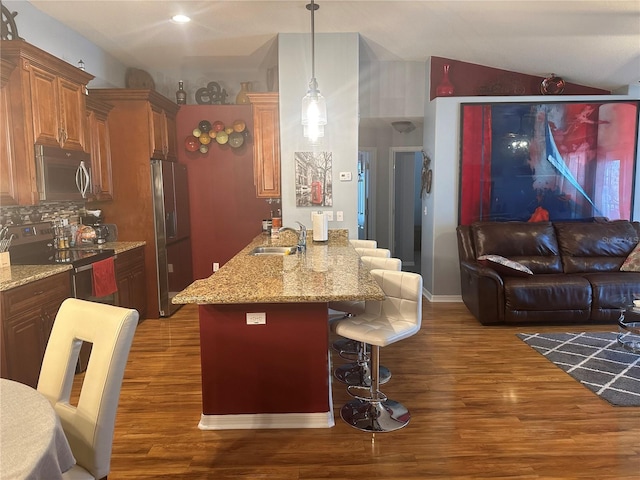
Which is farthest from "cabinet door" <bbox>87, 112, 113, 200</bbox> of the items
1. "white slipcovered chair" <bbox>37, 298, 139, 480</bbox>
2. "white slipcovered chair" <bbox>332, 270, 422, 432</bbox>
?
"white slipcovered chair" <bbox>37, 298, 139, 480</bbox>

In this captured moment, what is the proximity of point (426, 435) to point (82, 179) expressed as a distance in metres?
3.38

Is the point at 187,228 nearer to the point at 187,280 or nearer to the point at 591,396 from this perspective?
the point at 187,280

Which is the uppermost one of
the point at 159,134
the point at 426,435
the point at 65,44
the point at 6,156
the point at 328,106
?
the point at 65,44

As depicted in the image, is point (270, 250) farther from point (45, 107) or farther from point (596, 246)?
point (596, 246)

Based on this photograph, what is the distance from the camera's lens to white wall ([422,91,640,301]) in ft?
17.1

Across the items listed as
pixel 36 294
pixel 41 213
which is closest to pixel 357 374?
pixel 36 294

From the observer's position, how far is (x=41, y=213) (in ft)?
12.8

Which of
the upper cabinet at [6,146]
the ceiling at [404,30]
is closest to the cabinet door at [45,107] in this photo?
the upper cabinet at [6,146]

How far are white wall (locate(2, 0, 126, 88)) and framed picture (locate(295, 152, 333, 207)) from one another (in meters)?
2.35

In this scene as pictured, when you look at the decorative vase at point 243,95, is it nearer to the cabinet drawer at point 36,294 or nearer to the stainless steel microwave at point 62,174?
the stainless steel microwave at point 62,174

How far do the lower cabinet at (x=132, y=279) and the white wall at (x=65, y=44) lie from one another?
1.92 metres

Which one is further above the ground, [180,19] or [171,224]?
[180,19]

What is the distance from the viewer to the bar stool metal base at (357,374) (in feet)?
10.4

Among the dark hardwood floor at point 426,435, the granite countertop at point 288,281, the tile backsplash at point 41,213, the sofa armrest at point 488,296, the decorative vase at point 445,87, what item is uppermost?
the decorative vase at point 445,87
